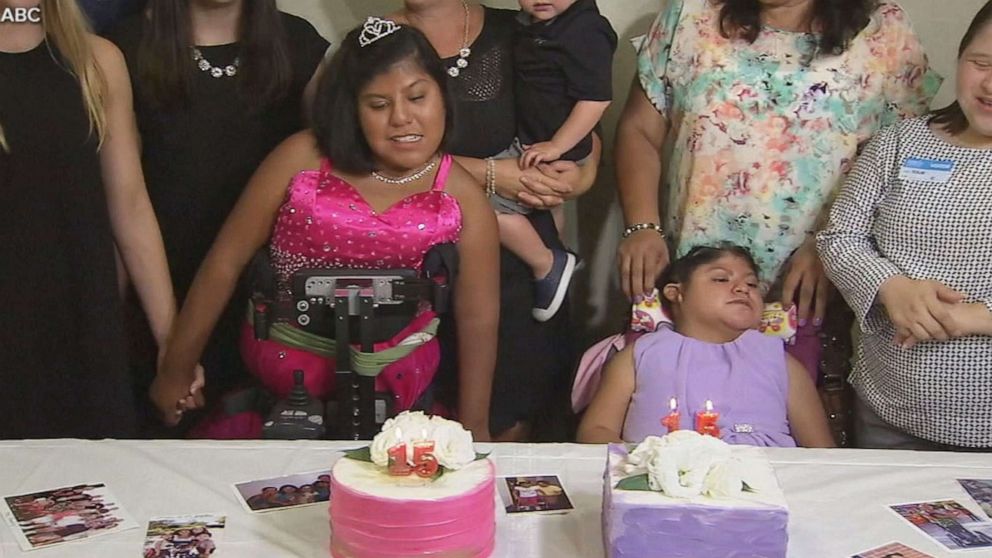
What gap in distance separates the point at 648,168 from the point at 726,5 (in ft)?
1.27

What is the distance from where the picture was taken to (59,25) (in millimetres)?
1893

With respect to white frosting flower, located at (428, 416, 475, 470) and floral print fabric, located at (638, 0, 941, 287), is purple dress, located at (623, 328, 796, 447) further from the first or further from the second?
white frosting flower, located at (428, 416, 475, 470)

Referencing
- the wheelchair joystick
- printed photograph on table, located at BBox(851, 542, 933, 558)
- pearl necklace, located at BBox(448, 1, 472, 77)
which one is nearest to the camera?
printed photograph on table, located at BBox(851, 542, 933, 558)

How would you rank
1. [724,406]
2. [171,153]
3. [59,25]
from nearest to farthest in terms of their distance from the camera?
[59,25]
[724,406]
[171,153]

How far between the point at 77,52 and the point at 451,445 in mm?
1096

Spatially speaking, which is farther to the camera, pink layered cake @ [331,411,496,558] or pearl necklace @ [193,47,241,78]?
pearl necklace @ [193,47,241,78]

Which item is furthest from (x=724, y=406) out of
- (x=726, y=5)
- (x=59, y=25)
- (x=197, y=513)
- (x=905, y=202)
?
(x=59, y=25)

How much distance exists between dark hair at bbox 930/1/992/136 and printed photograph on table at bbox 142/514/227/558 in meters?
1.49

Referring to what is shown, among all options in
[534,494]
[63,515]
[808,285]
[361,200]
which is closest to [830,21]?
[808,285]

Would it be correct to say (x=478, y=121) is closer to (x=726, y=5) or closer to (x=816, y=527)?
(x=726, y=5)

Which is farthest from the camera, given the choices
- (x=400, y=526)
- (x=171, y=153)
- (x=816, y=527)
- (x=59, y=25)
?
(x=171, y=153)

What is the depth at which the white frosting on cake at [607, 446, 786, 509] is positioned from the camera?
124 cm

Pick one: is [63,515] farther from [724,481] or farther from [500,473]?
[724,481]

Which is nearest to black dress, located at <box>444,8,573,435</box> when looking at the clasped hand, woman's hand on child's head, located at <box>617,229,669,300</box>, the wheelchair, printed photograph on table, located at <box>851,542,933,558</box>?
woman's hand on child's head, located at <box>617,229,669,300</box>
